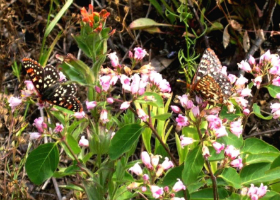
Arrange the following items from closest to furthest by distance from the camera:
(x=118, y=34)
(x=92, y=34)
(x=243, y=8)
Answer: (x=92, y=34)
(x=243, y=8)
(x=118, y=34)

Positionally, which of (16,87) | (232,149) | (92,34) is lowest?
(16,87)

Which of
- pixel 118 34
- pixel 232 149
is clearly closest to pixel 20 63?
pixel 118 34

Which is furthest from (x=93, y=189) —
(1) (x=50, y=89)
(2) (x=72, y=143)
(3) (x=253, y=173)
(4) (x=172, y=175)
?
(3) (x=253, y=173)

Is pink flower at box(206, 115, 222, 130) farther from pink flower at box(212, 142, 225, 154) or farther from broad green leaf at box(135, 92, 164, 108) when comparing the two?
broad green leaf at box(135, 92, 164, 108)

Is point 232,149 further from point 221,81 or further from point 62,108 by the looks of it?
point 62,108

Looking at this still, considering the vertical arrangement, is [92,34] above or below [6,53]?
above

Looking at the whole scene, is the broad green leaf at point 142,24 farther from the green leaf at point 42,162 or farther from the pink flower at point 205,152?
the pink flower at point 205,152
